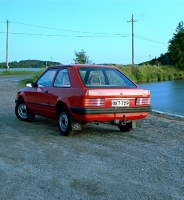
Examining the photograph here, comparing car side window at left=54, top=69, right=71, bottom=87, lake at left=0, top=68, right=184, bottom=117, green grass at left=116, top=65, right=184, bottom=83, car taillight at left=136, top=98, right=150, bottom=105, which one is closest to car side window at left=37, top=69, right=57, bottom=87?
car side window at left=54, top=69, right=71, bottom=87

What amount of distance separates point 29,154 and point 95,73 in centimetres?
269

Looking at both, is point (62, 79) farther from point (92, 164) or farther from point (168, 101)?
point (168, 101)

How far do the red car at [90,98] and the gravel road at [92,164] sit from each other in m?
0.40

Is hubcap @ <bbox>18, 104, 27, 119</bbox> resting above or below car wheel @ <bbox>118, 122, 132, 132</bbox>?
above

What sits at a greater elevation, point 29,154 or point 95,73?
point 95,73

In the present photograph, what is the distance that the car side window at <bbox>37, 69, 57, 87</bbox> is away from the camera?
352 inches

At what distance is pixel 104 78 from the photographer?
328 inches

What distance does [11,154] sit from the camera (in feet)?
20.9

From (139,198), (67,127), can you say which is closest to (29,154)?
(67,127)

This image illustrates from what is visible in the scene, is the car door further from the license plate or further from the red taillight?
the red taillight

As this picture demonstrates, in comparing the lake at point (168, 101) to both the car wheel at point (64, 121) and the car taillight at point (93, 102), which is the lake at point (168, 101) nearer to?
the car wheel at point (64, 121)

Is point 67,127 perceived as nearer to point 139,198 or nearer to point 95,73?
point 95,73

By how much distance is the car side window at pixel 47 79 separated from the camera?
895cm

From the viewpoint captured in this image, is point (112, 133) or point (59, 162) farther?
point (112, 133)
